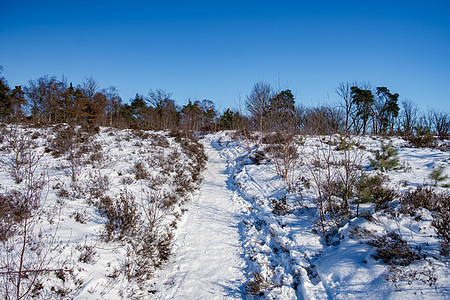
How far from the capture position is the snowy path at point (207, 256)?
3217 millimetres

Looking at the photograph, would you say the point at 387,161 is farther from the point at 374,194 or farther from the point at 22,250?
the point at 22,250

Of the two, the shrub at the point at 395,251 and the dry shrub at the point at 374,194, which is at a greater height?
the dry shrub at the point at 374,194

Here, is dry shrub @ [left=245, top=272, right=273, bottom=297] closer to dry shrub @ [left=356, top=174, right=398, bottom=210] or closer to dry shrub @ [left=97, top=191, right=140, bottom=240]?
dry shrub @ [left=97, top=191, right=140, bottom=240]

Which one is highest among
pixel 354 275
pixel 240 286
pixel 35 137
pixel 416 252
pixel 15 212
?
pixel 35 137

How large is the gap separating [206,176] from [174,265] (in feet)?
24.1

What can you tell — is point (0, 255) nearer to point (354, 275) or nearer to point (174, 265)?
point (174, 265)

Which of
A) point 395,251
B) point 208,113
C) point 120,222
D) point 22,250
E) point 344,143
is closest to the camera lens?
point 22,250

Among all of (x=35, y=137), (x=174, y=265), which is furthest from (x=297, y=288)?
(x=35, y=137)

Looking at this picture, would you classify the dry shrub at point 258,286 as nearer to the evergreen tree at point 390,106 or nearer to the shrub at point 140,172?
Result: the shrub at point 140,172

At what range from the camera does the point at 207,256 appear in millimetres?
4121

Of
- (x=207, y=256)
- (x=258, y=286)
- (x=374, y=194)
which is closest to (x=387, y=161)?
(x=374, y=194)

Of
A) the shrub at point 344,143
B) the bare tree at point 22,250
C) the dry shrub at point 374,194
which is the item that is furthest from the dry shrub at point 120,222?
the dry shrub at point 374,194

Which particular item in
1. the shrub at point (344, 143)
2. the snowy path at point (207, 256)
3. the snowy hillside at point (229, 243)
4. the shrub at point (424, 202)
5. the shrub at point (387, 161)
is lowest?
the snowy path at point (207, 256)

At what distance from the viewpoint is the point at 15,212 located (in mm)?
3725
